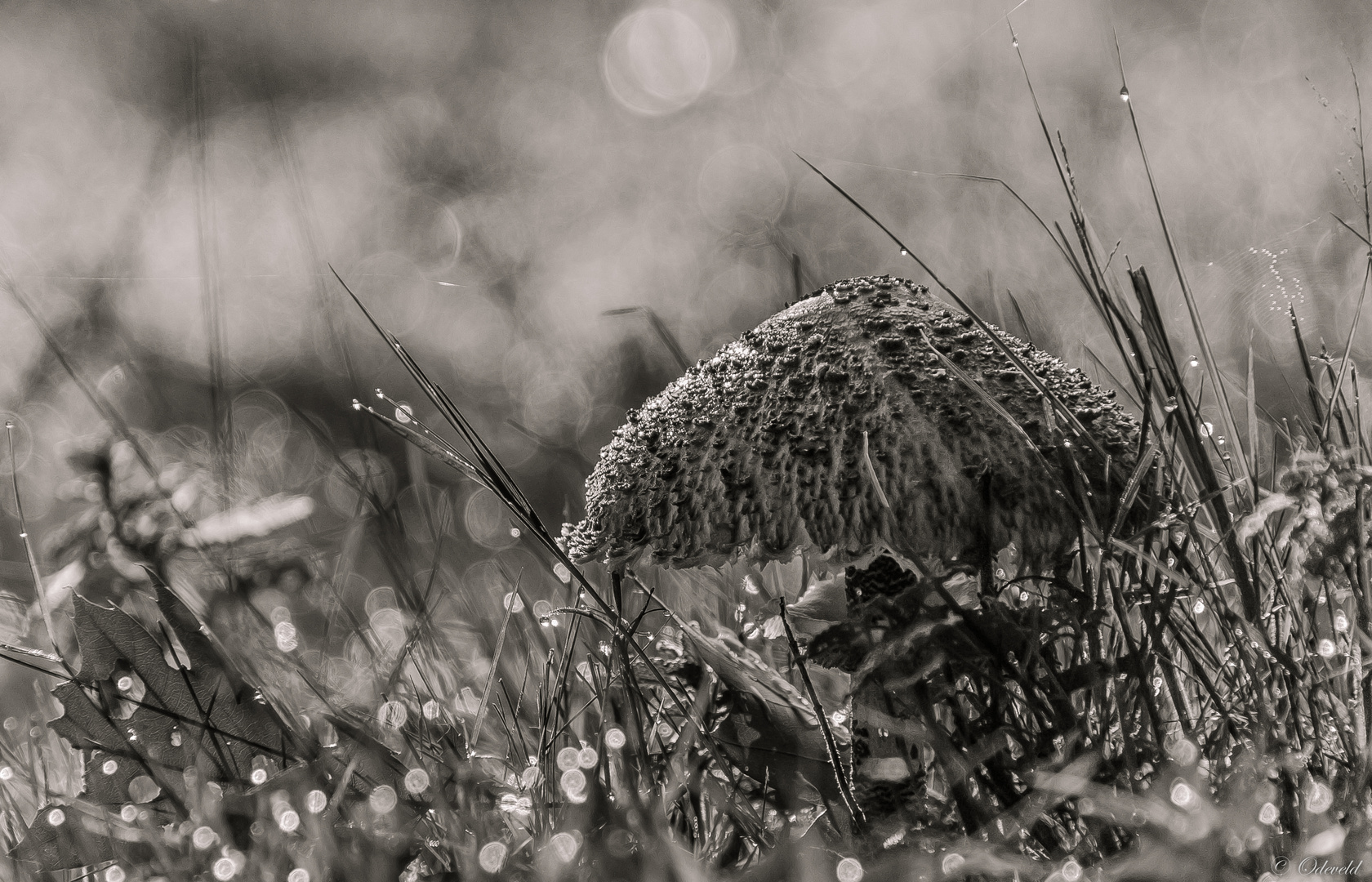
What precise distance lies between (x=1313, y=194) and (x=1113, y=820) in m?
10.6

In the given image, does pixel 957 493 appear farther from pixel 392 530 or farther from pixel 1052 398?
pixel 392 530

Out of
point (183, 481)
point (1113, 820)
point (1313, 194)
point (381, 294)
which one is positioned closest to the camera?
point (1113, 820)

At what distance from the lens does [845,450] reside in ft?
5.47

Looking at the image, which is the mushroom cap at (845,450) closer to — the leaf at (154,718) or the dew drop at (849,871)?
the dew drop at (849,871)

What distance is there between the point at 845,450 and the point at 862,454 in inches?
1.1

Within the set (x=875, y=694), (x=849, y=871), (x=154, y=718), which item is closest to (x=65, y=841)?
(x=154, y=718)

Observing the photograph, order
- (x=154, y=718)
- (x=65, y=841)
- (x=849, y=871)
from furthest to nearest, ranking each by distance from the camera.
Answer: (x=154, y=718) → (x=65, y=841) → (x=849, y=871)

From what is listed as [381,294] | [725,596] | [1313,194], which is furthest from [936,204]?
[725,596]

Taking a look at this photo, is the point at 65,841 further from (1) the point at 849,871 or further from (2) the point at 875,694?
(2) the point at 875,694

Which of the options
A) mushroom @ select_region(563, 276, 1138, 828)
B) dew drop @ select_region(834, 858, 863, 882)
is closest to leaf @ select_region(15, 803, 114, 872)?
Answer: mushroom @ select_region(563, 276, 1138, 828)

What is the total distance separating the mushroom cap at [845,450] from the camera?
162cm

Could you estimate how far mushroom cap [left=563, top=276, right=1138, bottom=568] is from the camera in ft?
5.31

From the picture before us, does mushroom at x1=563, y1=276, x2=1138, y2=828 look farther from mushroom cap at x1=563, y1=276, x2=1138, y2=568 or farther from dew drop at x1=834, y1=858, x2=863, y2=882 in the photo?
dew drop at x1=834, y1=858, x2=863, y2=882

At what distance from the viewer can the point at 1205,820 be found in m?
1.17
